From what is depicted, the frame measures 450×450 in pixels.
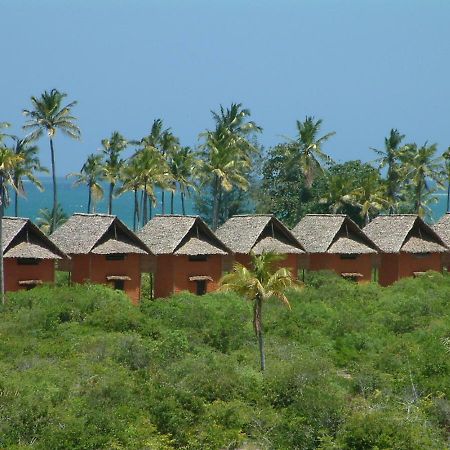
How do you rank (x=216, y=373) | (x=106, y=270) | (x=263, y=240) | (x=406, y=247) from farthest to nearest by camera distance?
1. (x=406, y=247)
2. (x=263, y=240)
3. (x=106, y=270)
4. (x=216, y=373)

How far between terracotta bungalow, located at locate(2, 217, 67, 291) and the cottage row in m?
0.04

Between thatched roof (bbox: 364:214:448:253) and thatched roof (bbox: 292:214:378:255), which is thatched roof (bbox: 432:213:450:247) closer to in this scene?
thatched roof (bbox: 364:214:448:253)

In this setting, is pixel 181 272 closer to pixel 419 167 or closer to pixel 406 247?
pixel 406 247

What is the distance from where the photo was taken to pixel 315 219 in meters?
57.1

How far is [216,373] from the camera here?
33188 millimetres

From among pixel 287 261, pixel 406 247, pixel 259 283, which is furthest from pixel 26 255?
pixel 406 247

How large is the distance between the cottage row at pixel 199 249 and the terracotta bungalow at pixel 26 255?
4 cm

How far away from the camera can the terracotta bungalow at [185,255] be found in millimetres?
49625

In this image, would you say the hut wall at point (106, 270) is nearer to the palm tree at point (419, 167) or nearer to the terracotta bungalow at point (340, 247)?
the terracotta bungalow at point (340, 247)

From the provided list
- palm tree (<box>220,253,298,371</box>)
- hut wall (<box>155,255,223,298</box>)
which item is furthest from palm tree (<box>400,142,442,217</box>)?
palm tree (<box>220,253,298,371</box>)

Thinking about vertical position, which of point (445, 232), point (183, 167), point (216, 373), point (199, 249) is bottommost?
point (216, 373)

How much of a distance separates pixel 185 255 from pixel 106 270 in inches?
155

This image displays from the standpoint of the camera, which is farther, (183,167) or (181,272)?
(183,167)

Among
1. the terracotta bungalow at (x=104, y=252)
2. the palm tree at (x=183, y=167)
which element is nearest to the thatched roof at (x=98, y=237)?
the terracotta bungalow at (x=104, y=252)
